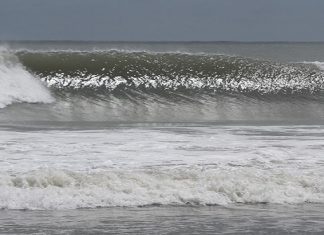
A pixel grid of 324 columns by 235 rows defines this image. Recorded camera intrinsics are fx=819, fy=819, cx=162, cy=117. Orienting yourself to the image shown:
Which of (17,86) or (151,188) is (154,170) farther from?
(17,86)

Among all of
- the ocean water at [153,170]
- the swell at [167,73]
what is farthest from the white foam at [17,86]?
the swell at [167,73]

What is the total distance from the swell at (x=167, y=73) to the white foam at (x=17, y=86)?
64 centimetres

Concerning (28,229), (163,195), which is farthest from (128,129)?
(28,229)

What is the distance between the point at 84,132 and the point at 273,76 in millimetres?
15880

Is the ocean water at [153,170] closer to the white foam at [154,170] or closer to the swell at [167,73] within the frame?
the white foam at [154,170]

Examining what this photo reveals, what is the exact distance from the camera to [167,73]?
28.0 m

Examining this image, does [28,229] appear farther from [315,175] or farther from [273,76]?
[273,76]

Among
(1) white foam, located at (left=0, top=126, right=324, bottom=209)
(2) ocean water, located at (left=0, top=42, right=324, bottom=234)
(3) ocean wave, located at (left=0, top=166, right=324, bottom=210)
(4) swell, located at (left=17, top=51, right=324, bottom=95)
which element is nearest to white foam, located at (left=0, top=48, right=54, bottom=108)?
(2) ocean water, located at (left=0, top=42, right=324, bottom=234)

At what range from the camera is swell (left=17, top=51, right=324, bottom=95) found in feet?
86.3

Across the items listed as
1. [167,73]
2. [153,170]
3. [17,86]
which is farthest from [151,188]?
[167,73]

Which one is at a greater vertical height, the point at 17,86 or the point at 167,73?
the point at 167,73

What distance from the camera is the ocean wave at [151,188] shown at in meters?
8.06

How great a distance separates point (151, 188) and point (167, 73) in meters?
19.6

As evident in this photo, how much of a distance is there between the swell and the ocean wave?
16.4m
